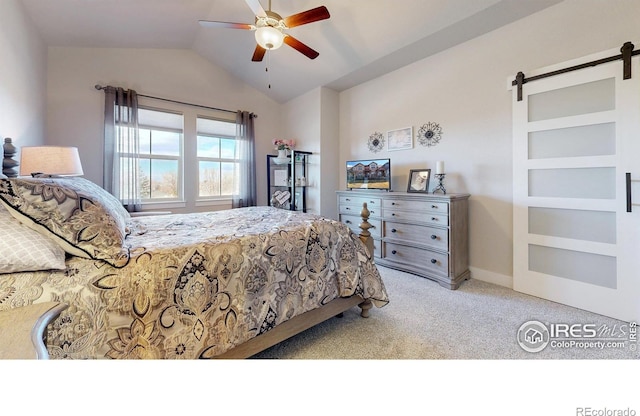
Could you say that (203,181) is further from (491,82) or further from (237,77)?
(491,82)

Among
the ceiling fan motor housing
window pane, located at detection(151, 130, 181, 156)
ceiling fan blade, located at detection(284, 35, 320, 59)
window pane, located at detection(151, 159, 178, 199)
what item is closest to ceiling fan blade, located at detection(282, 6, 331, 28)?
the ceiling fan motor housing

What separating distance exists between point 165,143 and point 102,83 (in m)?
0.99

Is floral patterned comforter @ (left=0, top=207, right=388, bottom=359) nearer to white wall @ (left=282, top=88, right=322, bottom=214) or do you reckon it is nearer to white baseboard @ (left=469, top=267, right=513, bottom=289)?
white baseboard @ (left=469, top=267, right=513, bottom=289)

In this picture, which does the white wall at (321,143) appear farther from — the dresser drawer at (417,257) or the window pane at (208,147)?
the window pane at (208,147)

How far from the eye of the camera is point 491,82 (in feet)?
8.47

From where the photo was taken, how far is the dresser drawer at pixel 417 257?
261 cm

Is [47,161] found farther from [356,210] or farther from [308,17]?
[356,210]

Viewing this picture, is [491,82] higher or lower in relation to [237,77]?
lower

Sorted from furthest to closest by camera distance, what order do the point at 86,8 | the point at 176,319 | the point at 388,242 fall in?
the point at 388,242, the point at 86,8, the point at 176,319

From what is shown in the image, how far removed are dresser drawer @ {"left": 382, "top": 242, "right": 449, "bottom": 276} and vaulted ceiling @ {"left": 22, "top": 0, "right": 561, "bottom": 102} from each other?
235cm

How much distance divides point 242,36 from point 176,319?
141 inches

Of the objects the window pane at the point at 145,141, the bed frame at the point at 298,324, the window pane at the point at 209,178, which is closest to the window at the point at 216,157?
the window pane at the point at 209,178

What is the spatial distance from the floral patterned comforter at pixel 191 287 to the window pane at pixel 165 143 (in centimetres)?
252
